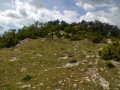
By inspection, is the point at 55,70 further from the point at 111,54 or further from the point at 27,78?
the point at 111,54

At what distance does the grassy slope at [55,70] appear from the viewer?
20984 millimetres

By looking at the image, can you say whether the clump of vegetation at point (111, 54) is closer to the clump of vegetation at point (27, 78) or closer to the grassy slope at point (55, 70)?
the grassy slope at point (55, 70)

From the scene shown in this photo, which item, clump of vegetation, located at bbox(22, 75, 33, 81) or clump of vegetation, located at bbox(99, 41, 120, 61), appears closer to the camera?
clump of vegetation, located at bbox(22, 75, 33, 81)

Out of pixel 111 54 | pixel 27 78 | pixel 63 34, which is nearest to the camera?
pixel 27 78

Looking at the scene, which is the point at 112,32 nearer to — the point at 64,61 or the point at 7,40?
the point at 7,40

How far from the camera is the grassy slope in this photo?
68.8 feet

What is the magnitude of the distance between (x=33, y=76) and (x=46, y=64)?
3.34 meters

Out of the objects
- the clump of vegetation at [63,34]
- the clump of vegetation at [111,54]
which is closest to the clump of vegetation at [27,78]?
the clump of vegetation at [111,54]

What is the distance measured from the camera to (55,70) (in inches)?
942

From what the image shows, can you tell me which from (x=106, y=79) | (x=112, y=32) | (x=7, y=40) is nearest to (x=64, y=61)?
(x=106, y=79)

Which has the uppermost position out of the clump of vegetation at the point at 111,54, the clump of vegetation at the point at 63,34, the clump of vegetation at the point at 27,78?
the clump of vegetation at the point at 63,34

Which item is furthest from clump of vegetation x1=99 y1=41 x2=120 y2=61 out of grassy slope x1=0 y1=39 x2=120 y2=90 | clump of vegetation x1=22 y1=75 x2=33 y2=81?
clump of vegetation x1=22 y1=75 x2=33 y2=81

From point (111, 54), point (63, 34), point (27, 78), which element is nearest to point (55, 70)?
point (27, 78)

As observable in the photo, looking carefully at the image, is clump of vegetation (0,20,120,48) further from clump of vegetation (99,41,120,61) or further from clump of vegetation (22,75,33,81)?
clump of vegetation (22,75,33,81)
